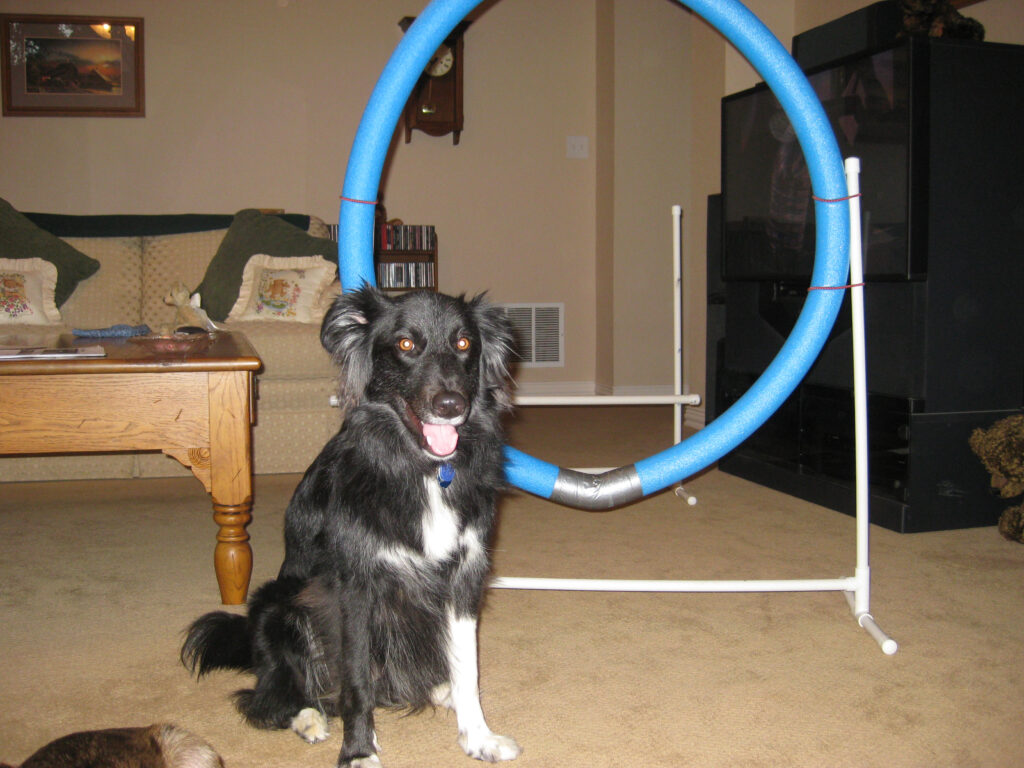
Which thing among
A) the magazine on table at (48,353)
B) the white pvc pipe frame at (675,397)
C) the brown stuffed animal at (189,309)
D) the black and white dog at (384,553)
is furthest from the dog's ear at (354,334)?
the brown stuffed animal at (189,309)

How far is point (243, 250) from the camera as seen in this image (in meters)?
4.01

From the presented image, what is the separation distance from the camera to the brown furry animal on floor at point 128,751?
96 cm

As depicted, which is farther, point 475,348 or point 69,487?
point 69,487

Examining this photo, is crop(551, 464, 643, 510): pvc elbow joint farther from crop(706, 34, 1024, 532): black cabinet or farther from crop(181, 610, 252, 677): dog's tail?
crop(706, 34, 1024, 532): black cabinet

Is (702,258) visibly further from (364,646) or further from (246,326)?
(364,646)

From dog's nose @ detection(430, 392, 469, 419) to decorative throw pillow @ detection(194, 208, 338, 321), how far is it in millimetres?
2704

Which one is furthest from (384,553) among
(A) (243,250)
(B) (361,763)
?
(A) (243,250)

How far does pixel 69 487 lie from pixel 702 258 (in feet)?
12.3

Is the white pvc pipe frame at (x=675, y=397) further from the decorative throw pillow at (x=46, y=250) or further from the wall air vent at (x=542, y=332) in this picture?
the wall air vent at (x=542, y=332)

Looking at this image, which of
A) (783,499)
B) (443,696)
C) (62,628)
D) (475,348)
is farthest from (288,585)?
(783,499)

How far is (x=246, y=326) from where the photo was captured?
3.71 meters

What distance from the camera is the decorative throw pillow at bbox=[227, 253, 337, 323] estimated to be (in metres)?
3.88

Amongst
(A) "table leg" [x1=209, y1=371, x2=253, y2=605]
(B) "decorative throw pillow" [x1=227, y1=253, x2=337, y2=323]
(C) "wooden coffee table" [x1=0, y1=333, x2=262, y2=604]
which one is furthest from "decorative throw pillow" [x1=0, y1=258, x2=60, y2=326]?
(A) "table leg" [x1=209, y1=371, x2=253, y2=605]

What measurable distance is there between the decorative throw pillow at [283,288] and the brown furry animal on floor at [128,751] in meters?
2.93
